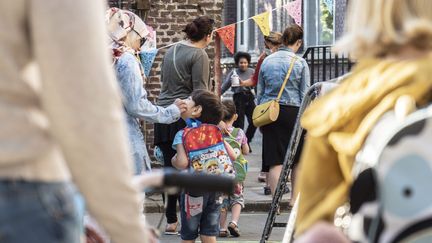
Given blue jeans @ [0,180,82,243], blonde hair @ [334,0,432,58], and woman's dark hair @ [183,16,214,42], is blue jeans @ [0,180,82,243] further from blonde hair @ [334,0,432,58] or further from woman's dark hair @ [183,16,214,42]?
woman's dark hair @ [183,16,214,42]

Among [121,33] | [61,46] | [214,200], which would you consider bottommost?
[214,200]

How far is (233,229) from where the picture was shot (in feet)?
40.2

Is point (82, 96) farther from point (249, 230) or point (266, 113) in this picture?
point (266, 113)

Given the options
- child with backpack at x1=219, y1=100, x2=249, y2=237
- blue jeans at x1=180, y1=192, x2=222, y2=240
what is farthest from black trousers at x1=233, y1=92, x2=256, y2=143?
blue jeans at x1=180, y1=192, x2=222, y2=240

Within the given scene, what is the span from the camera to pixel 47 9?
275cm

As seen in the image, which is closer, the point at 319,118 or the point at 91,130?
the point at 91,130

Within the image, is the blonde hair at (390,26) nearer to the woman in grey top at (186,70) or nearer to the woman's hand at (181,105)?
the woman's hand at (181,105)

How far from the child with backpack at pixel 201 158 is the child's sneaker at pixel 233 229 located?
259 centimetres

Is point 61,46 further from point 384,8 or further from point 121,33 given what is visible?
point 121,33

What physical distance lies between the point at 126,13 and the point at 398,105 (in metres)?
6.17

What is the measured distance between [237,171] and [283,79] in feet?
9.35

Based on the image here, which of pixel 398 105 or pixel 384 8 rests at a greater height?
pixel 384 8

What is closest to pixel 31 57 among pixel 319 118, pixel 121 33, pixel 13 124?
pixel 13 124

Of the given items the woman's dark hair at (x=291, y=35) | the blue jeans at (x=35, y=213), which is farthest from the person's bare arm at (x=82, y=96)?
the woman's dark hair at (x=291, y=35)
